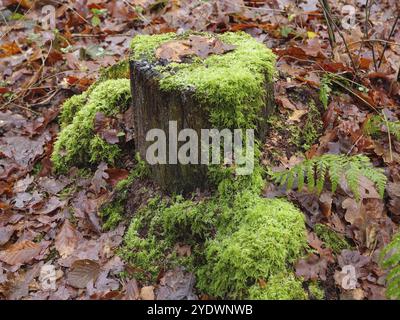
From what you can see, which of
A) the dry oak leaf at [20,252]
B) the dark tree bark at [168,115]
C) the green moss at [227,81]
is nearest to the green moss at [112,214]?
the dark tree bark at [168,115]

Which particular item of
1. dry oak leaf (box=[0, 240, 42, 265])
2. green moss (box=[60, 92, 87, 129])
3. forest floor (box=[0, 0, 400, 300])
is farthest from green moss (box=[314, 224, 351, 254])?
green moss (box=[60, 92, 87, 129])

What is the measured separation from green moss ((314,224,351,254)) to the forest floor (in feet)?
0.16

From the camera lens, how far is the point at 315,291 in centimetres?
264

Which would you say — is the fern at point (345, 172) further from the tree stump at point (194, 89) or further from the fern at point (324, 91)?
the fern at point (324, 91)

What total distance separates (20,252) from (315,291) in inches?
82.2

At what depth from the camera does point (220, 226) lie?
292 centimetres

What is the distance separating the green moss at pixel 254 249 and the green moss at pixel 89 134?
4.53 feet

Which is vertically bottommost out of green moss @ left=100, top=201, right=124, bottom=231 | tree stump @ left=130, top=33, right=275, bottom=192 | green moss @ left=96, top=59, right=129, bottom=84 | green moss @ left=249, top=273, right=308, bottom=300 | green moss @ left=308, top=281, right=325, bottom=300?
green moss @ left=100, top=201, right=124, bottom=231

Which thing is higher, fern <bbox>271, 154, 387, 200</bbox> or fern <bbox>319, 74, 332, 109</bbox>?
fern <bbox>319, 74, 332, 109</bbox>

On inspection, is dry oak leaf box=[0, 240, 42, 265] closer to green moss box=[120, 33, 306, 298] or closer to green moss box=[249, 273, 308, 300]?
green moss box=[120, 33, 306, 298]

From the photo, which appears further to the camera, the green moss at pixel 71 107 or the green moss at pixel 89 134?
the green moss at pixel 71 107

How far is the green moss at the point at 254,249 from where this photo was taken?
262 centimetres

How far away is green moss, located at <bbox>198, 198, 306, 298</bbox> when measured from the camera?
2615mm

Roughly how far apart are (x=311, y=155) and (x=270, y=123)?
1.30 ft
